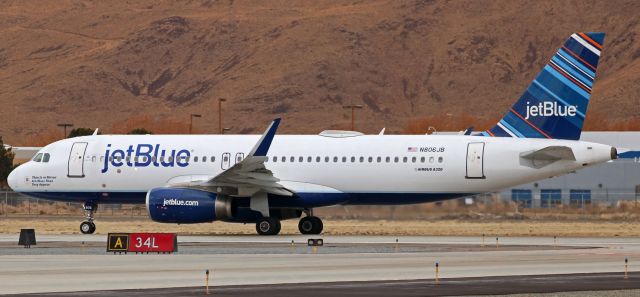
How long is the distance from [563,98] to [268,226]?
11619mm

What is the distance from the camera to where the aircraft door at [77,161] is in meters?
52.9

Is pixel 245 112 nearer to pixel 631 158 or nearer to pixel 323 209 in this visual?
pixel 631 158

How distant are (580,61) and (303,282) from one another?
77.6 ft

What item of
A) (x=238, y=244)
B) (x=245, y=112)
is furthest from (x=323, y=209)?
(x=245, y=112)

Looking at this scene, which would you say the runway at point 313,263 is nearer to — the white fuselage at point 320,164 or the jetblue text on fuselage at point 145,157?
the white fuselage at point 320,164

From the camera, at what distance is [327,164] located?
50.7m

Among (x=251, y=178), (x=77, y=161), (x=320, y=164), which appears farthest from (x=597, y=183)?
(x=251, y=178)

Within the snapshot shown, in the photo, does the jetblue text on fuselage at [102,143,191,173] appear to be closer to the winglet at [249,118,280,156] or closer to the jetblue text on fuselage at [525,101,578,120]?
the winglet at [249,118,280,156]

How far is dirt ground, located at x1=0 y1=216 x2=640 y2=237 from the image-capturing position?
53.5m

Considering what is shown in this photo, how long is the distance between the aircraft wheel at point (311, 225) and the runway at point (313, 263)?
429 centimetres

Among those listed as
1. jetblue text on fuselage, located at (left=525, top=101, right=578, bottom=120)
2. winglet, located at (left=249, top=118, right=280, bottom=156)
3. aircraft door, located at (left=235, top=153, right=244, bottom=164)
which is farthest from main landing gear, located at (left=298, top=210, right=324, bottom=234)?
jetblue text on fuselage, located at (left=525, top=101, right=578, bottom=120)

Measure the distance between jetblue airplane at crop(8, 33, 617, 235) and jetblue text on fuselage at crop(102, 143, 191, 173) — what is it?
0.12ft

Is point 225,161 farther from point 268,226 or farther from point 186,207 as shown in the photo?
point 186,207

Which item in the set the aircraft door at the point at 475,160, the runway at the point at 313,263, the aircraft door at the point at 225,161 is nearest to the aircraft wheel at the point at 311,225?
the aircraft door at the point at 225,161
